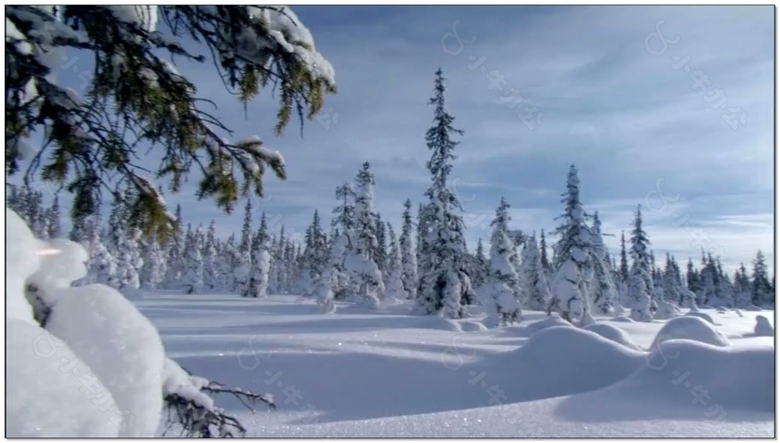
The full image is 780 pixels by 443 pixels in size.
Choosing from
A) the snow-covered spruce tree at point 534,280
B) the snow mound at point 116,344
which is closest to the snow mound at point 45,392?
the snow mound at point 116,344

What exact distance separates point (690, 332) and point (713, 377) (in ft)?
22.2

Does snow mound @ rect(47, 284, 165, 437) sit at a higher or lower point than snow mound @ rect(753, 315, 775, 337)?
higher

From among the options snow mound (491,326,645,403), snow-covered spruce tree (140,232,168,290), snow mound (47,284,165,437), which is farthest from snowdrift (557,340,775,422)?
snow-covered spruce tree (140,232,168,290)

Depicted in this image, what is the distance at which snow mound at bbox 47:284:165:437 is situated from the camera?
1935 millimetres

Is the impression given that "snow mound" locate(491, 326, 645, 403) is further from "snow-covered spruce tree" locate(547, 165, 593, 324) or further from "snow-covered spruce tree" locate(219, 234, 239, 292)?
"snow-covered spruce tree" locate(219, 234, 239, 292)

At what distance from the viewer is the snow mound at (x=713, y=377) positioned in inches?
269

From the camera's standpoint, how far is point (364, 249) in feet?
118

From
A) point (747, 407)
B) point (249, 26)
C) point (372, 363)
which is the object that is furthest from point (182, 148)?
point (372, 363)

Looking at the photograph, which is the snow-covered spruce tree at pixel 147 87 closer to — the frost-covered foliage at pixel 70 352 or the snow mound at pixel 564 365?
the frost-covered foliage at pixel 70 352

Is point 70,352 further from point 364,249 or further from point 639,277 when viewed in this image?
point 639,277

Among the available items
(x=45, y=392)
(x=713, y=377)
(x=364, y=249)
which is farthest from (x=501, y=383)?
(x=364, y=249)

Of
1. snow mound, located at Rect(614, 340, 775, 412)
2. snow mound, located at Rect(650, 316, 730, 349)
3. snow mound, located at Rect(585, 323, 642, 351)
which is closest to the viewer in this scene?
snow mound, located at Rect(614, 340, 775, 412)

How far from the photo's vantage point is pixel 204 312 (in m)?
26.4

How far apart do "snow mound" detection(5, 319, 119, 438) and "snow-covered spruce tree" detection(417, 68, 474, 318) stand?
26978 mm
